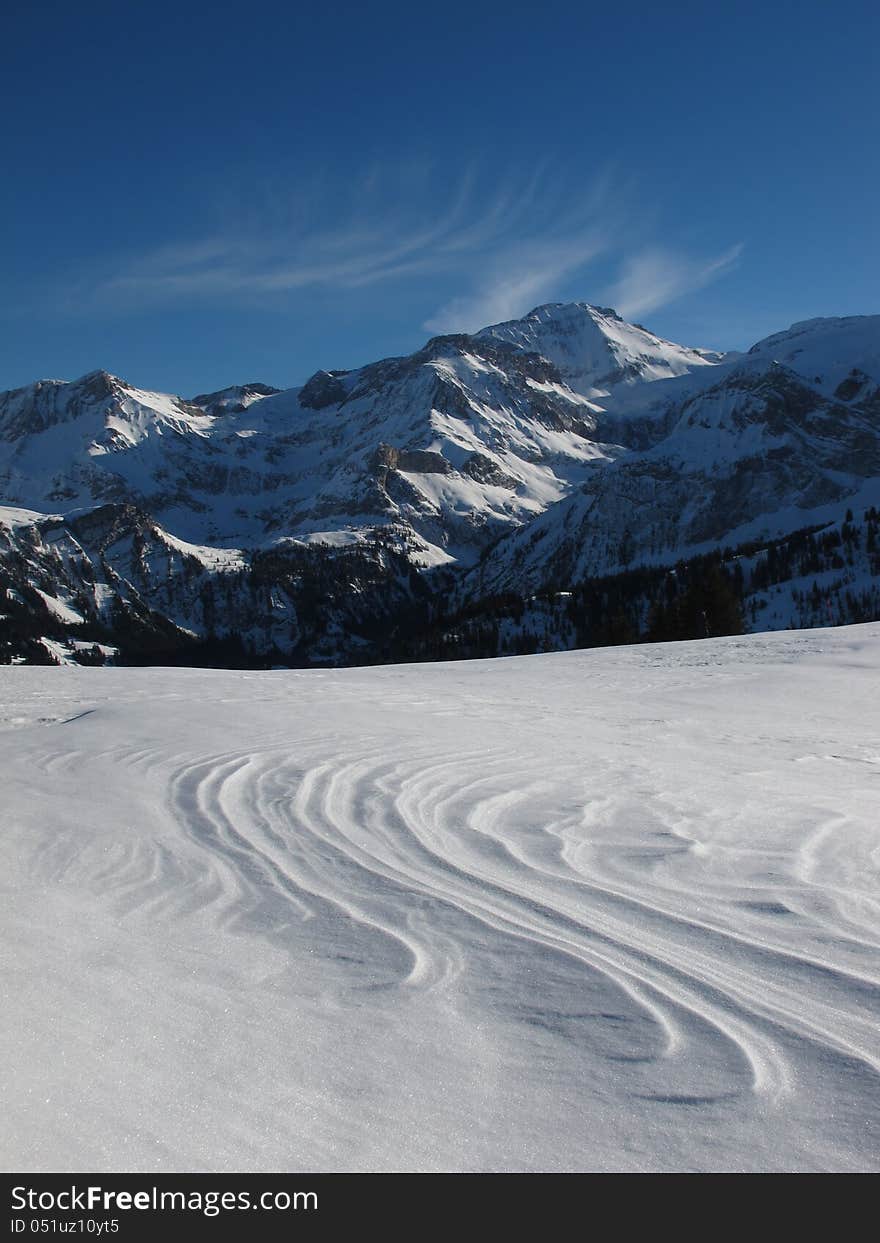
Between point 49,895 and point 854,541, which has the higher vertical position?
point 854,541

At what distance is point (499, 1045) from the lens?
3.73 m

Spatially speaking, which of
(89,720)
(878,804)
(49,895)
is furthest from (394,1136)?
(89,720)

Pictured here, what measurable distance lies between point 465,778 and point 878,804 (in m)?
4.29

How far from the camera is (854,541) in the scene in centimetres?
17388

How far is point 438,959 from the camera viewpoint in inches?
183

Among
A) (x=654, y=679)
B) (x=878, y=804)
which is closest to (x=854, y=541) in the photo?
(x=654, y=679)

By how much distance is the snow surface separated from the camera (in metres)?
3.14

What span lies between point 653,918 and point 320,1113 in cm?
266

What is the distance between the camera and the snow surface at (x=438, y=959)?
3137 millimetres
